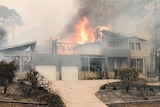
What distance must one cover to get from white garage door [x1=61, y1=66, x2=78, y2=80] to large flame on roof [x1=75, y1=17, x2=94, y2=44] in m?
15.0

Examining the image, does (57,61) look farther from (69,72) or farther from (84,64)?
(84,64)

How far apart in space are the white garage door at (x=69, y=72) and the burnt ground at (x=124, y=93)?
29.3 ft

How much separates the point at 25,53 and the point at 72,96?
12.9m

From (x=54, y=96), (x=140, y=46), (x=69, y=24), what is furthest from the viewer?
(x=69, y=24)

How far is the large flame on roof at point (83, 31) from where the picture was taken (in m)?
52.1

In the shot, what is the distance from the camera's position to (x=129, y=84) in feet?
89.0

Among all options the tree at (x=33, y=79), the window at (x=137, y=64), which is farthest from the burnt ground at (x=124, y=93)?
the window at (x=137, y=64)

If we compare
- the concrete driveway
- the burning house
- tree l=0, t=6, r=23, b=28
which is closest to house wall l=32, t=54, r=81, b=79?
the burning house

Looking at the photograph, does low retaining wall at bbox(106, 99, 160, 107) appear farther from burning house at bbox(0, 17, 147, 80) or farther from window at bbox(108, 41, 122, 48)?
window at bbox(108, 41, 122, 48)

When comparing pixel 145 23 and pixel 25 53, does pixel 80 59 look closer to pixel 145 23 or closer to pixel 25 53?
pixel 25 53

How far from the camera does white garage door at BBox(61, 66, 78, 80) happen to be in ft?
117

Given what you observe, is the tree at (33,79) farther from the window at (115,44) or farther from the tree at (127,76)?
the window at (115,44)

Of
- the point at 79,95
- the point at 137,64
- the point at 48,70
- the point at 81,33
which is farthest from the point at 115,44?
the point at 79,95

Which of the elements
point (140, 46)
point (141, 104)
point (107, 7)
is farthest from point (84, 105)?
point (107, 7)
